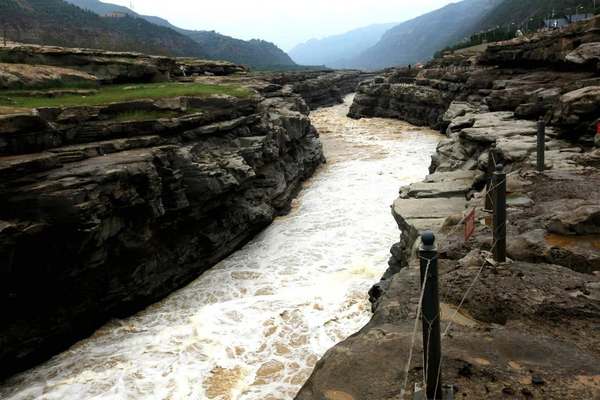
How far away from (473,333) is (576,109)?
10.6m

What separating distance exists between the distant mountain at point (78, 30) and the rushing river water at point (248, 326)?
3769cm

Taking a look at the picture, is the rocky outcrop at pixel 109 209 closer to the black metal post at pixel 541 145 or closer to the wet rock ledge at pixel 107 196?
the wet rock ledge at pixel 107 196

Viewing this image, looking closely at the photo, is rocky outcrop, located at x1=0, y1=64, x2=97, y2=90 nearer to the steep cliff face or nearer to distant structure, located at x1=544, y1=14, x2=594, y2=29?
the steep cliff face

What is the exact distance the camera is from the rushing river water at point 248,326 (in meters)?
9.16

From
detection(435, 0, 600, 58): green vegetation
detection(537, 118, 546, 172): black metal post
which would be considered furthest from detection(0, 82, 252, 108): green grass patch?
detection(435, 0, 600, 58): green vegetation

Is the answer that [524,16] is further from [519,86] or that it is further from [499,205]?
[499,205]

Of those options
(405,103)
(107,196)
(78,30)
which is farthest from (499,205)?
(78,30)

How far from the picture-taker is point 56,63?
19.9 meters

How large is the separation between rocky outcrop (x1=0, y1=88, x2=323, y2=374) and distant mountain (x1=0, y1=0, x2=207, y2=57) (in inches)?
1379

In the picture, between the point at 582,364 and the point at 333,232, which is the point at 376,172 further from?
the point at 582,364

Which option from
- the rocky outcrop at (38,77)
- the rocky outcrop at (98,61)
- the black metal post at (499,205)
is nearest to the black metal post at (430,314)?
the black metal post at (499,205)

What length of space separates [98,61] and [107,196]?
39.9ft

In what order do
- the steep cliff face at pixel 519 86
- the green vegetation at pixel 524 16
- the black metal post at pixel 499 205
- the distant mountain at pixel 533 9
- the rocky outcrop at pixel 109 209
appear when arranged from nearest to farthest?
the black metal post at pixel 499 205
the rocky outcrop at pixel 109 209
the steep cliff face at pixel 519 86
the green vegetation at pixel 524 16
the distant mountain at pixel 533 9

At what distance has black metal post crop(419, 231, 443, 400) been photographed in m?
3.43
